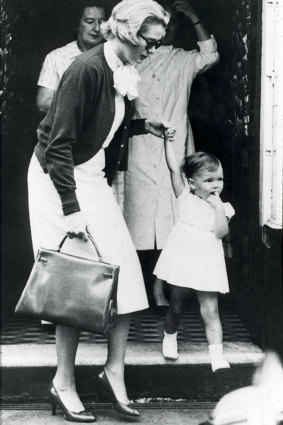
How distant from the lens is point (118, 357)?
407cm

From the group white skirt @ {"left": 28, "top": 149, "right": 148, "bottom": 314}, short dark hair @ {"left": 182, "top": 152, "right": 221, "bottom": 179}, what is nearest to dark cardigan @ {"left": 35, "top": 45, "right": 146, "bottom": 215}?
white skirt @ {"left": 28, "top": 149, "right": 148, "bottom": 314}

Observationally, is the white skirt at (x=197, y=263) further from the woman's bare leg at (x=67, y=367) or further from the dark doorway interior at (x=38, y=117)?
the woman's bare leg at (x=67, y=367)

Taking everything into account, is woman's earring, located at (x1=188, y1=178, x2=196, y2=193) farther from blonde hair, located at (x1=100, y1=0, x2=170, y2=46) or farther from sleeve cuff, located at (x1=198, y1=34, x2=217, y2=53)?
sleeve cuff, located at (x1=198, y1=34, x2=217, y2=53)

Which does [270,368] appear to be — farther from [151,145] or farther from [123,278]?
[151,145]

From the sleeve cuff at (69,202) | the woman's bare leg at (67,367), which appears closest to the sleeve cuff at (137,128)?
the sleeve cuff at (69,202)

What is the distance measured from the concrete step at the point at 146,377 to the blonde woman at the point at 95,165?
1.12 feet

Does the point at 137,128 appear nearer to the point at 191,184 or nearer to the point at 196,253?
the point at 191,184

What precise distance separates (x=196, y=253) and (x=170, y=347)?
60 centimetres

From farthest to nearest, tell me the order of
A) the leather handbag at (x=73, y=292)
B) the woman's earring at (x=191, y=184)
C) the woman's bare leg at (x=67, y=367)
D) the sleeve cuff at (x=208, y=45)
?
1. the sleeve cuff at (x=208, y=45)
2. the woman's earring at (x=191, y=184)
3. the woman's bare leg at (x=67, y=367)
4. the leather handbag at (x=73, y=292)

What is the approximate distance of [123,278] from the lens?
3.98 meters

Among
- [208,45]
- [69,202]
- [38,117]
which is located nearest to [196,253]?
[69,202]

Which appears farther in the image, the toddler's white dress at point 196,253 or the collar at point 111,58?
the toddler's white dress at point 196,253

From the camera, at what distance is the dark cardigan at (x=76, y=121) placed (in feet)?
12.2

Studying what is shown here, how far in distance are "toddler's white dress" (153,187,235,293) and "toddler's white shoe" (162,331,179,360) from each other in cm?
38
